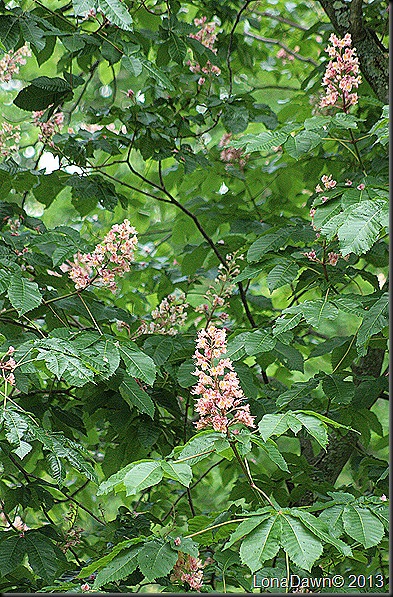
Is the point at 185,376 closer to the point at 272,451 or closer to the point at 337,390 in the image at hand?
the point at 337,390

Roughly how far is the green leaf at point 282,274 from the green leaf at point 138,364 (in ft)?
0.86

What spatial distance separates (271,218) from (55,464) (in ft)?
3.14

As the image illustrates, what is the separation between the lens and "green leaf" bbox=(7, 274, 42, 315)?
1.24 meters

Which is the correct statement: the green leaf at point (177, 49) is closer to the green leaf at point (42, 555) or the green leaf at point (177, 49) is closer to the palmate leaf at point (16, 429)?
the palmate leaf at point (16, 429)

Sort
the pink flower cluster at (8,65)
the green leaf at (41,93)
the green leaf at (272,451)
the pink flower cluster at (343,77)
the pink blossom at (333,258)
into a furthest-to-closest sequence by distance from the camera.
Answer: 1. the pink flower cluster at (8,65)
2. the green leaf at (41,93)
3. the pink blossom at (333,258)
4. the pink flower cluster at (343,77)
5. the green leaf at (272,451)

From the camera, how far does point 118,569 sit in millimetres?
964

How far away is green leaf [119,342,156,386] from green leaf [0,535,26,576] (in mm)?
433

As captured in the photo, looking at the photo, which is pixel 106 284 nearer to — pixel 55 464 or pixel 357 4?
pixel 55 464

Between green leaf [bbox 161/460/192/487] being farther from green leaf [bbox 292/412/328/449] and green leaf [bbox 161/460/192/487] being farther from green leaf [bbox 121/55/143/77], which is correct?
green leaf [bbox 121/55/143/77]

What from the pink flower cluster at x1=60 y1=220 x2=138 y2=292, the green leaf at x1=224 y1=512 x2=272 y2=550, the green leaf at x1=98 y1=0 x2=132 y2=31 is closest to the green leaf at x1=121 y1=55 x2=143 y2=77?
the green leaf at x1=98 y1=0 x2=132 y2=31

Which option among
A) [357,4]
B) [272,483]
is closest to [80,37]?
[357,4]

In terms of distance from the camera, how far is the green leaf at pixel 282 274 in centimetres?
132

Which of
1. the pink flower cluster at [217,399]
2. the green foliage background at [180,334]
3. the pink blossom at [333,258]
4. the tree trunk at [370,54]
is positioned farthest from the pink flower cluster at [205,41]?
the pink flower cluster at [217,399]

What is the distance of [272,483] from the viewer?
1.57m
